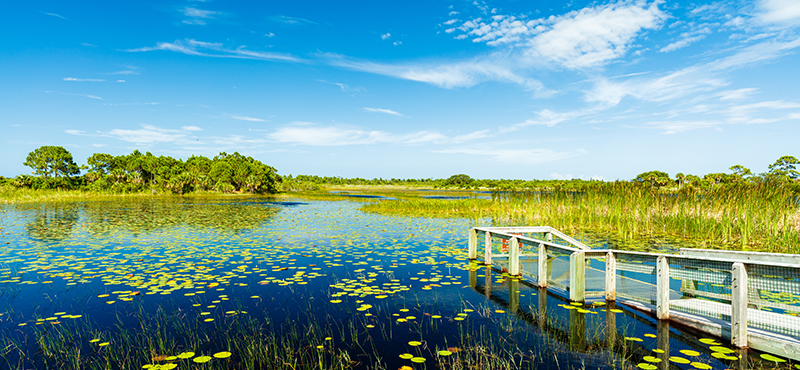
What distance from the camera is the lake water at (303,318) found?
509 cm

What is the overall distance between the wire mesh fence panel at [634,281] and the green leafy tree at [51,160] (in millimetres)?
85778

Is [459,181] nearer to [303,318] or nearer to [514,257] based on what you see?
[514,257]

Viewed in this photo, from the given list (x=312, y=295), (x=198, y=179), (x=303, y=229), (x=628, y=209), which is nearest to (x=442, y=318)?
(x=312, y=295)

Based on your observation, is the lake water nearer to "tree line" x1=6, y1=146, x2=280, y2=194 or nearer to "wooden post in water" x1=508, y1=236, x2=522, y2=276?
"wooden post in water" x1=508, y1=236, x2=522, y2=276

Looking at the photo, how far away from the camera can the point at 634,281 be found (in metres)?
8.35

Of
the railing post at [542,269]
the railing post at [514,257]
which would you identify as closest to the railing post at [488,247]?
the railing post at [514,257]

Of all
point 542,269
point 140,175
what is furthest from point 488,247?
point 140,175

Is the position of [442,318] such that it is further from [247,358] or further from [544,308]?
[247,358]

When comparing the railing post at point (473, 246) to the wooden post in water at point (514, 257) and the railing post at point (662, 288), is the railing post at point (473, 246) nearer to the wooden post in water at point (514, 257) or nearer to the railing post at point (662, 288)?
the wooden post in water at point (514, 257)

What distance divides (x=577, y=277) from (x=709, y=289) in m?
2.64

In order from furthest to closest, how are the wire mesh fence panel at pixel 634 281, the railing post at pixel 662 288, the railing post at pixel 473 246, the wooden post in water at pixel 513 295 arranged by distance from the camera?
the railing post at pixel 473 246
the wooden post in water at pixel 513 295
the wire mesh fence panel at pixel 634 281
the railing post at pixel 662 288

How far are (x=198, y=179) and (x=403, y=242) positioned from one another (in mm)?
66967

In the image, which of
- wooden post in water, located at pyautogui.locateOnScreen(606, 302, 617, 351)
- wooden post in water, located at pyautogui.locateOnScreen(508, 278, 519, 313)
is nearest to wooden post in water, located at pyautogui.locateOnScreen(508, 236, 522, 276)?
wooden post in water, located at pyautogui.locateOnScreen(508, 278, 519, 313)

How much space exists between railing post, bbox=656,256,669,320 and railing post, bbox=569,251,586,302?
4.07 ft
